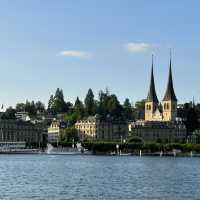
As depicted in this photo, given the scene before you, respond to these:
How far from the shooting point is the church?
6889 inches

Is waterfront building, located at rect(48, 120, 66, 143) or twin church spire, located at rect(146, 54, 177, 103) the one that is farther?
waterfront building, located at rect(48, 120, 66, 143)

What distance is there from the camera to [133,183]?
51344 mm

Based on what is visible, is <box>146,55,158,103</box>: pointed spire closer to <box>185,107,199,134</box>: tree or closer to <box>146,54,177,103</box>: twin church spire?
<box>146,54,177,103</box>: twin church spire

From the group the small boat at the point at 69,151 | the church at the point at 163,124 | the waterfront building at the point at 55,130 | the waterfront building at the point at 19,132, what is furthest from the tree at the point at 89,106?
the small boat at the point at 69,151

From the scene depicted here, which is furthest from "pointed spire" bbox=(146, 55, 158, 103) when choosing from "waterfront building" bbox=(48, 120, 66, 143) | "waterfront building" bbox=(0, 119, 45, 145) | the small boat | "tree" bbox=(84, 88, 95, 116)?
the small boat

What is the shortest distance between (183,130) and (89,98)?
31.2 m

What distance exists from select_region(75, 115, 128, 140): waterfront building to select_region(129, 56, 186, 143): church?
7.74 feet

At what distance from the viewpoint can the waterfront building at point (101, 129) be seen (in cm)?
17338

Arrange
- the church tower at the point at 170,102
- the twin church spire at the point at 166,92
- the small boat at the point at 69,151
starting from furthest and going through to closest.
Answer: the church tower at the point at 170,102, the twin church spire at the point at 166,92, the small boat at the point at 69,151

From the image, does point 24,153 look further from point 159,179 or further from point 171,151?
point 159,179

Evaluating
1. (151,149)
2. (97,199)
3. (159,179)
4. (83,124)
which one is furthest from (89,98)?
(97,199)

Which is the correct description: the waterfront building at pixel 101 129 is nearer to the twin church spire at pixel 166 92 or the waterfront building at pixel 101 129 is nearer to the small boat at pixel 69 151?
the twin church spire at pixel 166 92

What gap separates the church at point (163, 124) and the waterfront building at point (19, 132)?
21.7 m

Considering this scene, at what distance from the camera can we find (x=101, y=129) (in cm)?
17375
